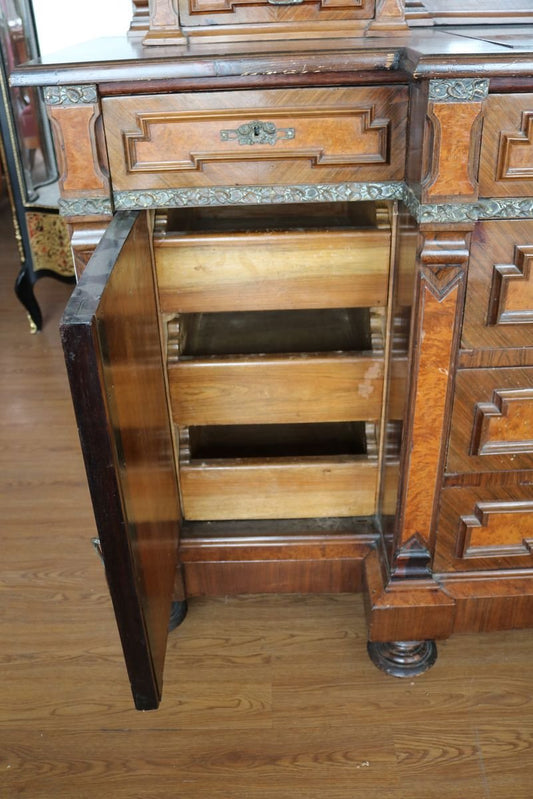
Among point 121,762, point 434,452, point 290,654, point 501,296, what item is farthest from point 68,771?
point 501,296

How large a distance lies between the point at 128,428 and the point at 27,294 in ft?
7.17

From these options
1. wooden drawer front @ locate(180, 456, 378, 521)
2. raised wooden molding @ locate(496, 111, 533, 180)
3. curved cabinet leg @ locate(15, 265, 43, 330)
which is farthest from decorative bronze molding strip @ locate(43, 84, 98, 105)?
curved cabinet leg @ locate(15, 265, 43, 330)

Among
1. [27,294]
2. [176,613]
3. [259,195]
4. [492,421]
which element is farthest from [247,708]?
[27,294]

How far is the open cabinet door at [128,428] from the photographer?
2.51ft

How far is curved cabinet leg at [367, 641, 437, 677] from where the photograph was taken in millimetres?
1410

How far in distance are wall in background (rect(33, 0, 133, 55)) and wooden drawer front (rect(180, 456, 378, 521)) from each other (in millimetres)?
1579

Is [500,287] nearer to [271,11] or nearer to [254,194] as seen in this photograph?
[254,194]

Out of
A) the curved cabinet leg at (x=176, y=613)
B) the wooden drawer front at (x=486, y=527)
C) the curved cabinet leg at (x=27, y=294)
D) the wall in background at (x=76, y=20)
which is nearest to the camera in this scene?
the wooden drawer front at (x=486, y=527)

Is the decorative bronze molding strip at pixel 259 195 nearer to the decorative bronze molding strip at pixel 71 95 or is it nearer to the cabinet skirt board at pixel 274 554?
the decorative bronze molding strip at pixel 71 95

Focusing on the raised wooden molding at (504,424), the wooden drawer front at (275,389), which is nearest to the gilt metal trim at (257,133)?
the wooden drawer front at (275,389)

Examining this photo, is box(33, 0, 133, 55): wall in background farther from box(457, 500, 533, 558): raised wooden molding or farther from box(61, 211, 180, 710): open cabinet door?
box(457, 500, 533, 558): raised wooden molding

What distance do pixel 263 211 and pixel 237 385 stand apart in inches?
16.7

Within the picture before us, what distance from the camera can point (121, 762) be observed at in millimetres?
1270

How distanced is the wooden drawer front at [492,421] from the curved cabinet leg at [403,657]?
392mm
